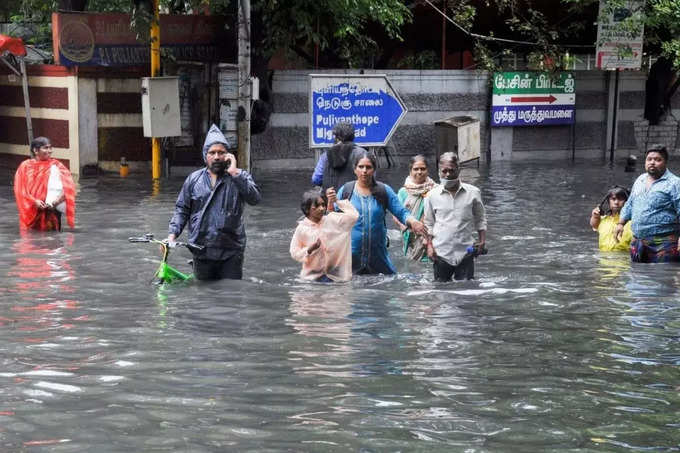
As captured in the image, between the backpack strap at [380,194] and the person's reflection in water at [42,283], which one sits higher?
the backpack strap at [380,194]

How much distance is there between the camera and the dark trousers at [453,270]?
35.4 feet

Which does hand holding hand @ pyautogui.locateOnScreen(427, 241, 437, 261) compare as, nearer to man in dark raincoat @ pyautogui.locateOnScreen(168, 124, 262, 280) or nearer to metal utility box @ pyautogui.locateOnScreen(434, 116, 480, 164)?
man in dark raincoat @ pyautogui.locateOnScreen(168, 124, 262, 280)

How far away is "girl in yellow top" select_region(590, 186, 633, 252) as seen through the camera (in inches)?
504

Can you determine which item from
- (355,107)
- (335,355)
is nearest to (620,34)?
(355,107)

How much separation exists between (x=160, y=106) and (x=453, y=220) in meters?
10.3

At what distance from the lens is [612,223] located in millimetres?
13070

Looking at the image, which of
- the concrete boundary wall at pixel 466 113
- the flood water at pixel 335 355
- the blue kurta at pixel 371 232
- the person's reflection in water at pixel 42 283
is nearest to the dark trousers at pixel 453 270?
the flood water at pixel 335 355

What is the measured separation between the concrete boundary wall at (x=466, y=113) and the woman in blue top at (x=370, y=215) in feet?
38.9

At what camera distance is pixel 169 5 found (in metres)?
22.5

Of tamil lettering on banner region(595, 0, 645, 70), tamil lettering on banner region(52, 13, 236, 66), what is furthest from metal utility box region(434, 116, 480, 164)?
tamil lettering on banner region(52, 13, 236, 66)

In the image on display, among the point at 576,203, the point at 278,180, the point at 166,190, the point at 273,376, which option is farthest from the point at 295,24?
the point at 273,376

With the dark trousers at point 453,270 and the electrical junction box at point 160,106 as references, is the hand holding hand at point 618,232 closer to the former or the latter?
the dark trousers at point 453,270

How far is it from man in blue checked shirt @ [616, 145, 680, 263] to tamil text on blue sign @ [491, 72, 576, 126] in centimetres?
1286

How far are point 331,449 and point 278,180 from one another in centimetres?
1503
